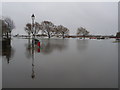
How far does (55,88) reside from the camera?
3.29 metres

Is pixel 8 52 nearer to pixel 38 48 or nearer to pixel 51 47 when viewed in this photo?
pixel 38 48

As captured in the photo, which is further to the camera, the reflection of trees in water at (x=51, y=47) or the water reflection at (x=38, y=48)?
the reflection of trees in water at (x=51, y=47)

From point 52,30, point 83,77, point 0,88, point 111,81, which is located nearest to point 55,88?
point 83,77

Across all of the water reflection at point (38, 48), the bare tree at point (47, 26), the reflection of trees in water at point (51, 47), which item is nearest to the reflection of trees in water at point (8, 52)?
the water reflection at point (38, 48)

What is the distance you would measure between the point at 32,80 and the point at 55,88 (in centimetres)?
106

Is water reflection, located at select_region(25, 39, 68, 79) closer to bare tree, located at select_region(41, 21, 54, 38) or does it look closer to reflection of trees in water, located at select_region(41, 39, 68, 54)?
reflection of trees in water, located at select_region(41, 39, 68, 54)

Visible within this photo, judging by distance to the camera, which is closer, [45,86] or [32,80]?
[45,86]

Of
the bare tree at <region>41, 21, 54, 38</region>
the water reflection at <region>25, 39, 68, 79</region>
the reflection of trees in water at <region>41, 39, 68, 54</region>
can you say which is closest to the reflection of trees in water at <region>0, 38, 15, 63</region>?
the water reflection at <region>25, 39, 68, 79</region>

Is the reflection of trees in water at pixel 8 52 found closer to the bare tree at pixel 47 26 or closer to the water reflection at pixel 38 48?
the water reflection at pixel 38 48

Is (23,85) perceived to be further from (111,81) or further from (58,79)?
(111,81)

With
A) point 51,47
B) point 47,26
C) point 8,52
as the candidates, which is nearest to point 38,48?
point 51,47

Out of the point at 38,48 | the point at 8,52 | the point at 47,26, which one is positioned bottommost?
the point at 8,52

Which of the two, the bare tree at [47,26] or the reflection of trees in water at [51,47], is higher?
the bare tree at [47,26]

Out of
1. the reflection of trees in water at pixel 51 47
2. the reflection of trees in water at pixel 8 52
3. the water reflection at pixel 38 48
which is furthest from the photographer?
the reflection of trees in water at pixel 51 47
